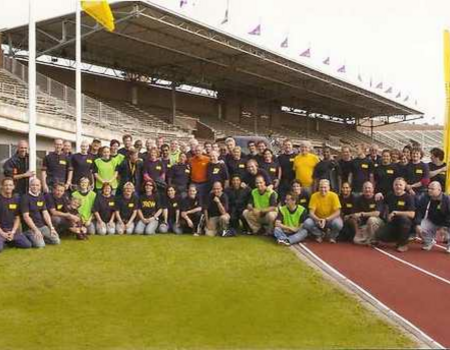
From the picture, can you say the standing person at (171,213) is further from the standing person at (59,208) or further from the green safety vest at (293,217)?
the green safety vest at (293,217)

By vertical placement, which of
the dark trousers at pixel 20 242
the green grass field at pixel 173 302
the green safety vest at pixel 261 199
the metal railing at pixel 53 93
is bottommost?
the green grass field at pixel 173 302

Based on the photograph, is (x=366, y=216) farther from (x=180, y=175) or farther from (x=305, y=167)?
(x=180, y=175)

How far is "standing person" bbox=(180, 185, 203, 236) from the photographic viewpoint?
11109mm

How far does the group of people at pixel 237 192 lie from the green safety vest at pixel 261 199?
21 mm

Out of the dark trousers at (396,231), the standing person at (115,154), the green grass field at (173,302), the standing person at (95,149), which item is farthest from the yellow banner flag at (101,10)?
the dark trousers at (396,231)

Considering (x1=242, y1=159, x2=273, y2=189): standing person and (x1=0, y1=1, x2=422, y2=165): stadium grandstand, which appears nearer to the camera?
(x1=242, y1=159, x2=273, y2=189): standing person

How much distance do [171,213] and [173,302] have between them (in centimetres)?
485

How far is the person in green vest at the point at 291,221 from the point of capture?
1029 cm

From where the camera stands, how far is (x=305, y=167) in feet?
37.4

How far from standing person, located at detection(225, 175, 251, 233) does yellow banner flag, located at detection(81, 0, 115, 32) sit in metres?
6.44

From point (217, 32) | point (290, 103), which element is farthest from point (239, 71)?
point (290, 103)

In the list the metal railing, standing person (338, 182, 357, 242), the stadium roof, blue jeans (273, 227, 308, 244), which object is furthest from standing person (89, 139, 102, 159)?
the stadium roof

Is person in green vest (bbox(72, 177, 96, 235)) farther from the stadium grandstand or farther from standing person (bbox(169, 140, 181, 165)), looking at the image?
the stadium grandstand

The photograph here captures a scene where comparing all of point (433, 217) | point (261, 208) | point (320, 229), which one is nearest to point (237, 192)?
point (261, 208)
